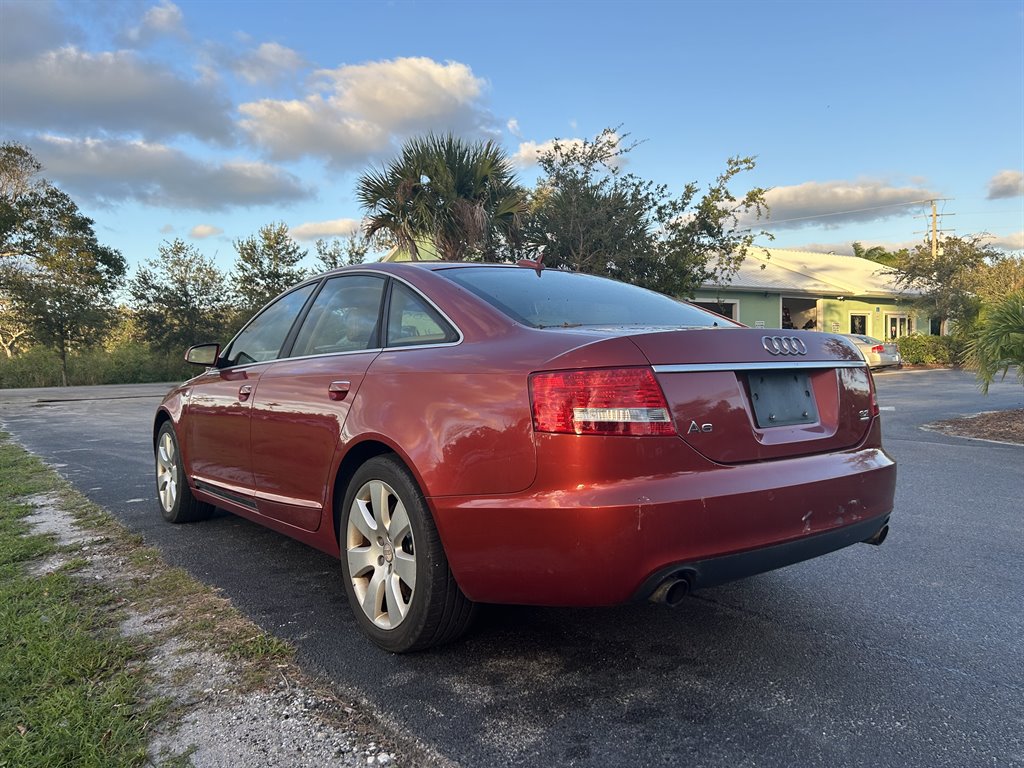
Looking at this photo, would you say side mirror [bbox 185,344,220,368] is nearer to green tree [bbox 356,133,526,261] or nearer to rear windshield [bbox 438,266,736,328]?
rear windshield [bbox 438,266,736,328]

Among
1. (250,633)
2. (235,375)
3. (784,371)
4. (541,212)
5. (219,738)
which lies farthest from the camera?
(541,212)

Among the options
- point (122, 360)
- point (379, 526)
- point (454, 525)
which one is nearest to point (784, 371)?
point (454, 525)

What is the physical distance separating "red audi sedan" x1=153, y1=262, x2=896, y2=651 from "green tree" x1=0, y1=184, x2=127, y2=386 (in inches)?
1240

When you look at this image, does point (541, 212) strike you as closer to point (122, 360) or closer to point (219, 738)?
point (219, 738)

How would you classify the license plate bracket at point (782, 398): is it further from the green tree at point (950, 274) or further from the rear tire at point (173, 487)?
the green tree at point (950, 274)

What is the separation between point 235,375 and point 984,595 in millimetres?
4101

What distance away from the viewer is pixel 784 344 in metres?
2.77

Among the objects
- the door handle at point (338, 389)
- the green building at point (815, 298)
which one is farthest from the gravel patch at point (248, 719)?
the green building at point (815, 298)

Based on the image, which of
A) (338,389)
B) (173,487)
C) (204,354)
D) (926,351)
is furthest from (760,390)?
(926,351)

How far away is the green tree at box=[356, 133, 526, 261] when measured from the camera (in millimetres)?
15266

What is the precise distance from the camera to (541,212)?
1684 centimetres

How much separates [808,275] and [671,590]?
31.6 meters

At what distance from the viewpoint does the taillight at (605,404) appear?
2.30 m

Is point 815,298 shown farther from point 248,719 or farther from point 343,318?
point 248,719
